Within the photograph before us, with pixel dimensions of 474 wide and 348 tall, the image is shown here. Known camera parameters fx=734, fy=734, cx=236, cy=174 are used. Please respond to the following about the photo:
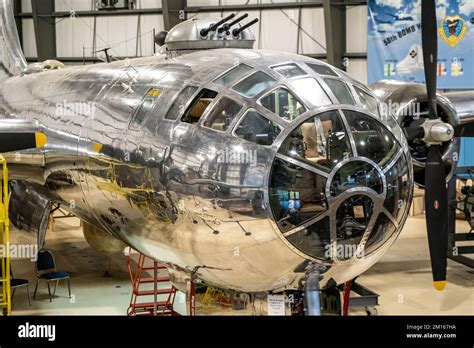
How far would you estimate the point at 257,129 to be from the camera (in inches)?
341

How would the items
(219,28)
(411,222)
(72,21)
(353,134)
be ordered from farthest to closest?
(72,21)
(411,222)
(219,28)
(353,134)

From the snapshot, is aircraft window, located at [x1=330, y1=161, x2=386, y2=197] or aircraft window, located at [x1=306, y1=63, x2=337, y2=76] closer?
aircraft window, located at [x1=330, y1=161, x2=386, y2=197]

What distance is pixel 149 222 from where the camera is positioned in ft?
32.3

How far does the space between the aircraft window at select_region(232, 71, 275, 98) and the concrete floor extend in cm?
644

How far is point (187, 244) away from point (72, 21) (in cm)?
2650

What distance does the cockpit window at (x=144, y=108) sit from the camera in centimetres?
1001

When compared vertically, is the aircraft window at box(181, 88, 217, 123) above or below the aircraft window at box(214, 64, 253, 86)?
below

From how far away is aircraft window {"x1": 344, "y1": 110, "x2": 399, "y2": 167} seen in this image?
8.66 meters

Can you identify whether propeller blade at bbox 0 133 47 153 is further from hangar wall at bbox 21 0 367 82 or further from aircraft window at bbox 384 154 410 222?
hangar wall at bbox 21 0 367 82

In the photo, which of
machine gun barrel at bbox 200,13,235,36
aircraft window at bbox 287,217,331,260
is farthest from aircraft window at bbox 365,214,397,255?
machine gun barrel at bbox 200,13,235,36

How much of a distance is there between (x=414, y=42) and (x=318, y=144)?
2137 cm

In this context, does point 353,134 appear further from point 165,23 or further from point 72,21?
point 72,21

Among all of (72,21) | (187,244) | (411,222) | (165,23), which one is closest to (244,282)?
(187,244)
